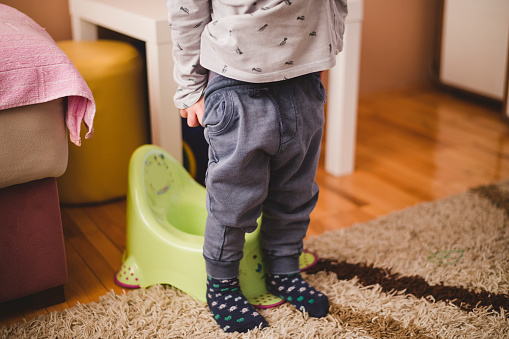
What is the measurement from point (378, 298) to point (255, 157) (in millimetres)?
420

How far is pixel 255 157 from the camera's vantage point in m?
1.00

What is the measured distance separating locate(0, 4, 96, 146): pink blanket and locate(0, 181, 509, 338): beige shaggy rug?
14.2 inches

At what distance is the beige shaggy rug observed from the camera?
1.07 metres

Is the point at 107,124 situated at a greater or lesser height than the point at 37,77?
lesser

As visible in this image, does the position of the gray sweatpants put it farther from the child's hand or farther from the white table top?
the white table top

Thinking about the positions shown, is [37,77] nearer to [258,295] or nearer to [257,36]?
[257,36]

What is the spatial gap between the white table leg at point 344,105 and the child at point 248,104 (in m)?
0.65

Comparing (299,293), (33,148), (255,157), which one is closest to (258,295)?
(299,293)

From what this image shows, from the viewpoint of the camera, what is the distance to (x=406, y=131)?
7.04 ft

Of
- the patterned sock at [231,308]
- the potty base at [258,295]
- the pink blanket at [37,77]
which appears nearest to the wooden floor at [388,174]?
the potty base at [258,295]

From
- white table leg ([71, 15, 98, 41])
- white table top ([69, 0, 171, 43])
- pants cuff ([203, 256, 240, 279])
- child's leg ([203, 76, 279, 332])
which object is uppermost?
white table top ([69, 0, 171, 43])

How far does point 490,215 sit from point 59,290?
3.59ft

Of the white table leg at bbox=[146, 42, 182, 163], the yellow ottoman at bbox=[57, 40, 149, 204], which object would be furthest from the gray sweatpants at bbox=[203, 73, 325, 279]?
the yellow ottoman at bbox=[57, 40, 149, 204]

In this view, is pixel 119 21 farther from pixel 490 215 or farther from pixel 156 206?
pixel 490 215
